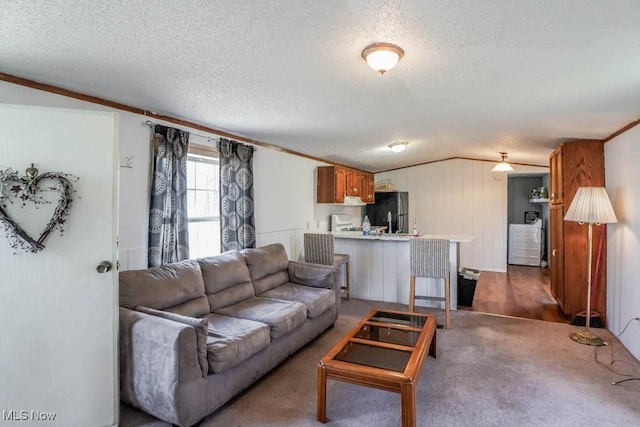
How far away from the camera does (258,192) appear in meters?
4.33

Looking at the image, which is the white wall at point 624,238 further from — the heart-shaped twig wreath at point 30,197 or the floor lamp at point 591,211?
the heart-shaped twig wreath at point 30,197

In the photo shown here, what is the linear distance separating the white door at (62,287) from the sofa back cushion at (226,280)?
0.99 m

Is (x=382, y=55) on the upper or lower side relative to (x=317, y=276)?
upper

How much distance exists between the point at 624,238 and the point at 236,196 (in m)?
3.86

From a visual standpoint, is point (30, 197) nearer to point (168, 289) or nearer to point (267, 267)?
point (168, 289)

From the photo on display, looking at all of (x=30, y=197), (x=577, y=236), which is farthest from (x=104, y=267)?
(x=577, y=236)

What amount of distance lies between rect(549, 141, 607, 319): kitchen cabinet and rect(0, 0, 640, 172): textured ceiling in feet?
1.89

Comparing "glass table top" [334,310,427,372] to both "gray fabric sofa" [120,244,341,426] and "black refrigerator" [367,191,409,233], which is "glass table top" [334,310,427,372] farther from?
"black refrigerator" [367,191,409,233]

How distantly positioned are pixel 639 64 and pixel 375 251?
11.1 ft

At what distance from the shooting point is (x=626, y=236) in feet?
10.4

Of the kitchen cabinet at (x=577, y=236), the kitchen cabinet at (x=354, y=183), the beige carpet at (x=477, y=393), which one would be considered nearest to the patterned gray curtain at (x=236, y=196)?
the beige carpet at (x=477, y=393)

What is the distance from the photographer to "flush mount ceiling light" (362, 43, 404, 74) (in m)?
Answer: 2.00

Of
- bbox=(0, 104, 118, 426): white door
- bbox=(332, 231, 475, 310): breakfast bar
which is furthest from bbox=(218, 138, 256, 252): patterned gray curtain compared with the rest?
bbox=(0, 104, 118, 426): white door

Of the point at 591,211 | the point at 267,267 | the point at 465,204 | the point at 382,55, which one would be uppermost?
the point at 382,55
